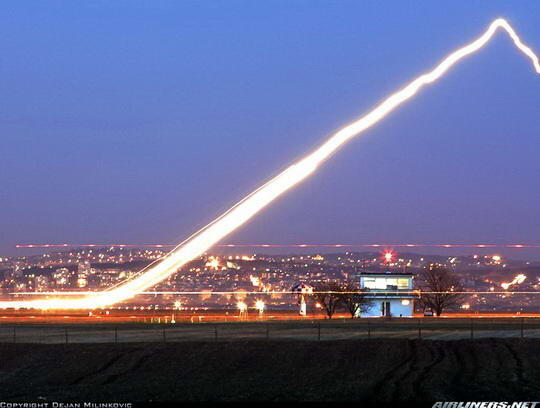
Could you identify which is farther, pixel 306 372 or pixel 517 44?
pixel 517 44

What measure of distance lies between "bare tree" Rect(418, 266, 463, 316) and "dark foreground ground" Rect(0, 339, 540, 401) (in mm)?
73616

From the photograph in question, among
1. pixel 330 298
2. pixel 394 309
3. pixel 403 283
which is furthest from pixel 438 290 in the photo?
pixel 330 298

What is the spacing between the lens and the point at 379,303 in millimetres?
120000

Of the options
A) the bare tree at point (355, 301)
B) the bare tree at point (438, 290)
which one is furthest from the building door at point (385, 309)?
the bare tree at point (438, 290)

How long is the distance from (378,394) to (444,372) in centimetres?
708

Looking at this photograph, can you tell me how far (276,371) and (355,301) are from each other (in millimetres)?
71403

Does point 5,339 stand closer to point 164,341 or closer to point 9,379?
point 164,341

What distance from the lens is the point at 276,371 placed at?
1804 inches

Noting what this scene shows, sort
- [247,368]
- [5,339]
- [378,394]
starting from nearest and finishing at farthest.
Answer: [378,394] < [247,368] < [5,339]

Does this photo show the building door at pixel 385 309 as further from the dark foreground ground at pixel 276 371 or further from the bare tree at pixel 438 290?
the dark foreground ground at pixel 276 371

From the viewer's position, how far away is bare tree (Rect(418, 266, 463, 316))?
424 ft

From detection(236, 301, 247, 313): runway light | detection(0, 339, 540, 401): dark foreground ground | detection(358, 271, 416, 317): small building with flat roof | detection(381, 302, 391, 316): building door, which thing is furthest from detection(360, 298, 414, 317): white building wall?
detection(0, 339, 540, 401): dark foreground ground

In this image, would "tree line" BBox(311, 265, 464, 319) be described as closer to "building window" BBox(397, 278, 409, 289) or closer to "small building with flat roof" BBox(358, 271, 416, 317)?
"small building with flat roof" BBox(358, 271, 416, 317)

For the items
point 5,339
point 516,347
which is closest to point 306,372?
point 516,347
